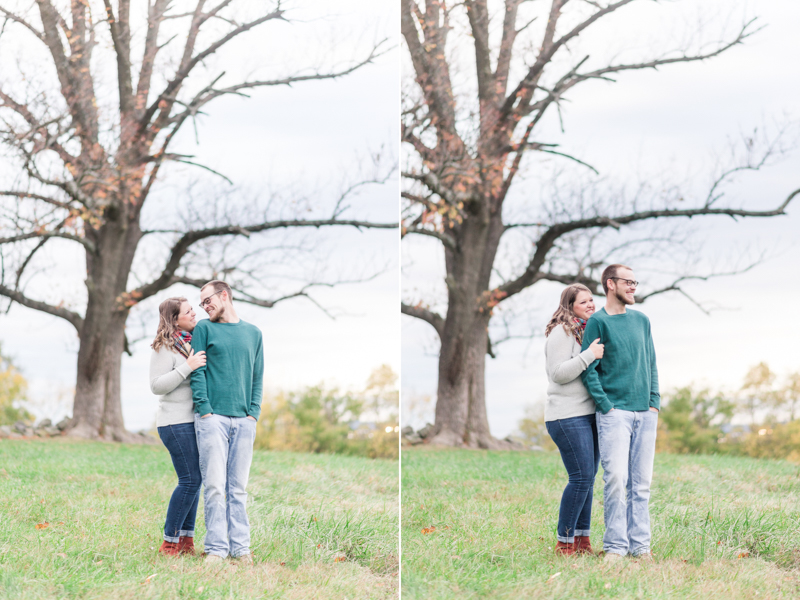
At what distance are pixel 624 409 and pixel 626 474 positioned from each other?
310mm

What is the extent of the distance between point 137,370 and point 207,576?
16.3 feet

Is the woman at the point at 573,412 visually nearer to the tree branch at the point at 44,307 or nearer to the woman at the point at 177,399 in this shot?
the woman at the point at 177,399

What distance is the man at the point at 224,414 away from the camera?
11.8 ft

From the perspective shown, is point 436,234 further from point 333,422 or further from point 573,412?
point 573,412

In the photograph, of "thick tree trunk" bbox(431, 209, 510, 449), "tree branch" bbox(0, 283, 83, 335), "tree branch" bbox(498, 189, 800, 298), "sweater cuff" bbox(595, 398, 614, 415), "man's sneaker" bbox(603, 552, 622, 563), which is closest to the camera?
"sweater cuff" bbox(595, 398, 614, 415)

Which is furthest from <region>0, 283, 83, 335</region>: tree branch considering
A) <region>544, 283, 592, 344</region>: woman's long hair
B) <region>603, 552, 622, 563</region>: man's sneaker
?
<region>603, 552, 622, 563</region>: man's sneaker

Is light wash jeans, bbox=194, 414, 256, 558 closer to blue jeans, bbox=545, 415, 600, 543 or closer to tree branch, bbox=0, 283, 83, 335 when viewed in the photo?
blue jeans, bbox=545, 415, 600, 543

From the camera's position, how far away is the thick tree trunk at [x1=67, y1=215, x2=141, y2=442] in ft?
26.5

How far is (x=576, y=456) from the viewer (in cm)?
359

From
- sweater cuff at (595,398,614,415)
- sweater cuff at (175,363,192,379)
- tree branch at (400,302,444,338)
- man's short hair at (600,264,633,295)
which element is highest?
tree branch at (400,302,444,338)

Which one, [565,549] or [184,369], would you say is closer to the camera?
[184,369]

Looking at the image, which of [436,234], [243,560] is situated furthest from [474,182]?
[243,560]

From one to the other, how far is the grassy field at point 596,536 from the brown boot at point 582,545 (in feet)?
0.17

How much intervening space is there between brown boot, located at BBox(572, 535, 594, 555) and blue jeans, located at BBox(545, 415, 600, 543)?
0.14 metres
